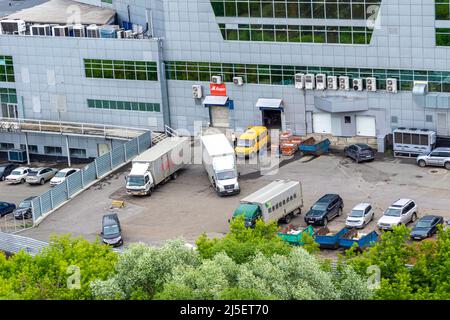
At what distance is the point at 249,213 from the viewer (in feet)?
253

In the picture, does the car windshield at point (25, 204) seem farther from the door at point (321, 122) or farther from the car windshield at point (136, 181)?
the door at point (321, 122)

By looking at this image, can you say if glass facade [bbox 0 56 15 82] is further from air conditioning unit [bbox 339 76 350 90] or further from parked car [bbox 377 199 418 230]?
parked car [bbox 377 199 418 230]

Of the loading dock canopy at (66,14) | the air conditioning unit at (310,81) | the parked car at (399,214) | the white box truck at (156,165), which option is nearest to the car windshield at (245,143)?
the white box truck at (156,165)

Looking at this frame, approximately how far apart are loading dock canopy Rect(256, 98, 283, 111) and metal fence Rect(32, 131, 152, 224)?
8436mm

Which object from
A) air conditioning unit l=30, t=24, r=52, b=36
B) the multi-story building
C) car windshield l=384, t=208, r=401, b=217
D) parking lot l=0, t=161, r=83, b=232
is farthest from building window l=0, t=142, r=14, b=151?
car windshield l=384, t=208, r=401, b=217

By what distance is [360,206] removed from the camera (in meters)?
78.2

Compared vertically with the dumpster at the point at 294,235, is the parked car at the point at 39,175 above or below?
above

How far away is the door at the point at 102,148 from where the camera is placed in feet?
323

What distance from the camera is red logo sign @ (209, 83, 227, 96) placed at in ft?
312

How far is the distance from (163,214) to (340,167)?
1291cm

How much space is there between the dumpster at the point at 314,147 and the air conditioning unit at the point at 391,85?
577 cm
